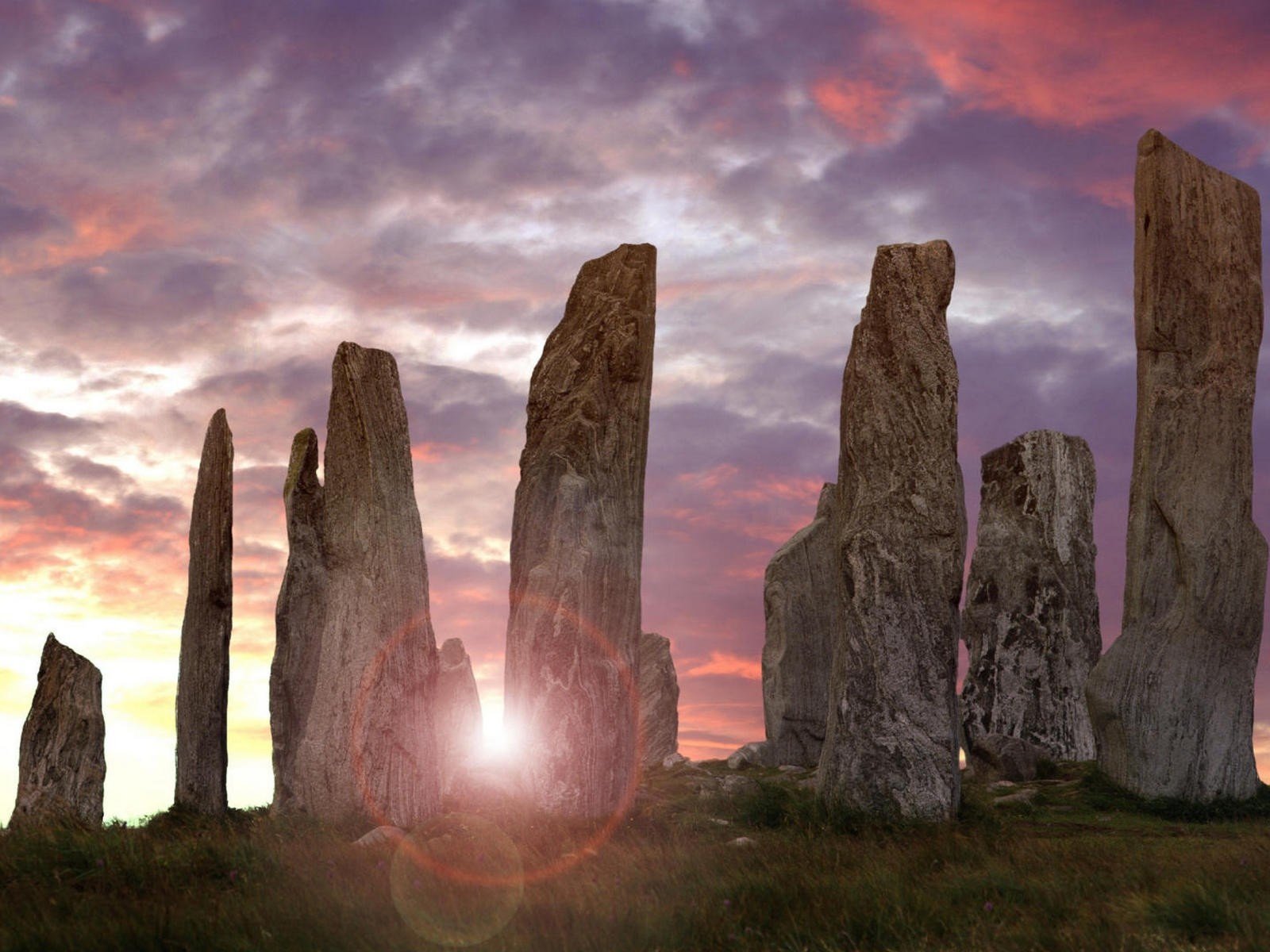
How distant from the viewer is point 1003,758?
18656mm

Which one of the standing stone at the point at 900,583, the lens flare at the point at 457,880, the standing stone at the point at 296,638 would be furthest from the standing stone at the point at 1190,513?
the standing stone at the point at 296,638

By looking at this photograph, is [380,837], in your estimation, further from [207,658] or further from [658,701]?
[658,701]

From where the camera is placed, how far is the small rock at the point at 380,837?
12.4 m

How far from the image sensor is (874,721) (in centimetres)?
1370

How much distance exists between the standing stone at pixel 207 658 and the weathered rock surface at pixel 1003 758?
35.7ft

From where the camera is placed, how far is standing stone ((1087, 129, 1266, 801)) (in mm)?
16406

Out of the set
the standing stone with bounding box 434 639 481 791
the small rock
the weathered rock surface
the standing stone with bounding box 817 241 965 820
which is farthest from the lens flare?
the standing stone with bounding box 434 639 481 791

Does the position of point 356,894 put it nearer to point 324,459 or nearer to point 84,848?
point 84,848

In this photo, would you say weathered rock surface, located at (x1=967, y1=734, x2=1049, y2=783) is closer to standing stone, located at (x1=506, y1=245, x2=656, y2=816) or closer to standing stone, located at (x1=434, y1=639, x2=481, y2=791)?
standing stone, located at (x1=506, y1=245, x2=656, y2=816)

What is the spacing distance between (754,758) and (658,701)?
565cm

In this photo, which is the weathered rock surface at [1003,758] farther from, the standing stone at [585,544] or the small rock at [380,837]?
the small rock at [380,837]

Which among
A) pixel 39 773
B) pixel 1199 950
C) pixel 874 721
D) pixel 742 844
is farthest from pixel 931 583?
pixel 39 773

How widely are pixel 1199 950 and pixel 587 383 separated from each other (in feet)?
32.2

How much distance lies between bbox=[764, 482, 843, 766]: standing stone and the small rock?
33.4 ft
